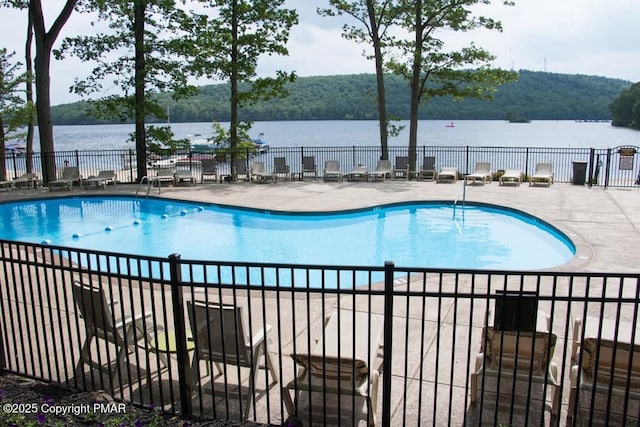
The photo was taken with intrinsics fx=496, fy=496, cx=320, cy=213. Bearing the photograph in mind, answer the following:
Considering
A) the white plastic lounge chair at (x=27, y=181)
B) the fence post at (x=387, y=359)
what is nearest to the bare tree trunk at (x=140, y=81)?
the white plastic lounge chair at (x=27, y=181)

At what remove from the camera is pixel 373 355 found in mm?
3936

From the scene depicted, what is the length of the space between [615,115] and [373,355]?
86503mm

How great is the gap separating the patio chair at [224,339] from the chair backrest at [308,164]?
15853mm

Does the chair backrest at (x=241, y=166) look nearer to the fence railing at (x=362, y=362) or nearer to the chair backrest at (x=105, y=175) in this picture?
the chair backrest at (x=105, y=175)

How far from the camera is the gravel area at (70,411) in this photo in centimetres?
346

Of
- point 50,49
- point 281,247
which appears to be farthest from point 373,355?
point 50,49

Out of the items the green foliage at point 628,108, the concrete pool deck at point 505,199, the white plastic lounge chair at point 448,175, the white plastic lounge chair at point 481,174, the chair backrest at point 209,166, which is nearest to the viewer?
the concrete pool deck at point 505,199

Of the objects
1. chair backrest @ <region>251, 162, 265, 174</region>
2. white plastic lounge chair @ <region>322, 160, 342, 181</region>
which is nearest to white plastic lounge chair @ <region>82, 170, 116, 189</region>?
chair backrest @ <region>251, 162, 265, 174</region>

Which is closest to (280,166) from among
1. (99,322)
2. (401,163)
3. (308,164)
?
(308,164)

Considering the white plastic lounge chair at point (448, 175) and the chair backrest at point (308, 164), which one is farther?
the chair backrest at point (308, 164)

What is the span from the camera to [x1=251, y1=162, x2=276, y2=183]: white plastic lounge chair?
19109 mm

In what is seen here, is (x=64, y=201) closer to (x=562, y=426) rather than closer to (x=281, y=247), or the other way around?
(x=281, y=247)

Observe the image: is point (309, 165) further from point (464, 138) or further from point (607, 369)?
point (464, 138)

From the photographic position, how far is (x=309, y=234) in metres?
12.6
